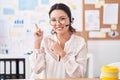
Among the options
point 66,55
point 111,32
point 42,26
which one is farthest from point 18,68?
point 111,32

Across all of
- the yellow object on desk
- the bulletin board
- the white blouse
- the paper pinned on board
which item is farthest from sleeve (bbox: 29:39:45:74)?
the paper pinned on board

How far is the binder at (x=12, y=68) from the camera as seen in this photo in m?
1.47

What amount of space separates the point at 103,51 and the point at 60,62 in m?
1.32

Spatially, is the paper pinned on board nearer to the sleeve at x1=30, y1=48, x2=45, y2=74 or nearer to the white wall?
the white wall

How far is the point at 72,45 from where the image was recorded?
1.66m

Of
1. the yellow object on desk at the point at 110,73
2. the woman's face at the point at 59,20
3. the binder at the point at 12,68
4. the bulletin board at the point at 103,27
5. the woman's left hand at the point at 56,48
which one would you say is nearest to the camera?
the yellow object on desk at the point at 110,73

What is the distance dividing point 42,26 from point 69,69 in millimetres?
Answer: 1356

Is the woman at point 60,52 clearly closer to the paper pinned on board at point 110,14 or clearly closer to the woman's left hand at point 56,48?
the woman's left hand at point 56,48

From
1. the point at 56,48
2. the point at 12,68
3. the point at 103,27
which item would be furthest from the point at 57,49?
the point at 103,27

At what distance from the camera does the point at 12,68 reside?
4.82ft

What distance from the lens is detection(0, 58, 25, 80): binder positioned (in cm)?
147

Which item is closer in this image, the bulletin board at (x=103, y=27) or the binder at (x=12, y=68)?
the binder at (x=12, y=68)

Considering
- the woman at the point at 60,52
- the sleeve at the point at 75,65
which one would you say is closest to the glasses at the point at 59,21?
the woman at the point at 60,52

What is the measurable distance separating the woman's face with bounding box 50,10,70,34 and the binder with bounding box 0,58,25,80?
32 centimetres
